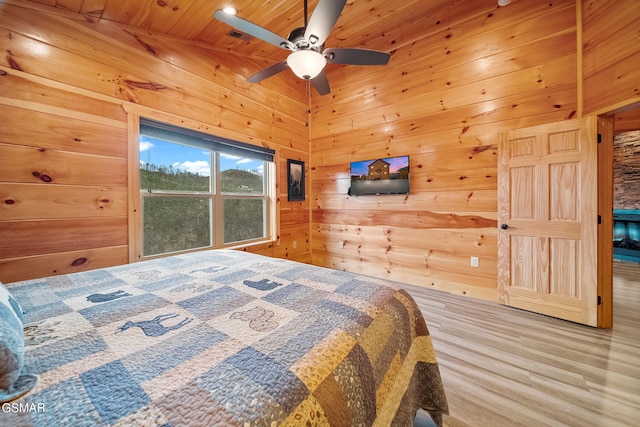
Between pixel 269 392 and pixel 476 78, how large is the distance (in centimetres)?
354

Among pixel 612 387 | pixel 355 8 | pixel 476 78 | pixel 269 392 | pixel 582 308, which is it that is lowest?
pixel 612 387

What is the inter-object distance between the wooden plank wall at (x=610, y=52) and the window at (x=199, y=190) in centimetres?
348

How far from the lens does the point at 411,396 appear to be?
3.46ft

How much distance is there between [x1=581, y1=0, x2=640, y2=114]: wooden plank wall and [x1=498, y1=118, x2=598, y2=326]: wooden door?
0.25 metres

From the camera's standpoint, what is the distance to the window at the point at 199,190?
2420 millimetres

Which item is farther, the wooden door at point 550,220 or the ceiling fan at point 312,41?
the wooden door at point 550,220

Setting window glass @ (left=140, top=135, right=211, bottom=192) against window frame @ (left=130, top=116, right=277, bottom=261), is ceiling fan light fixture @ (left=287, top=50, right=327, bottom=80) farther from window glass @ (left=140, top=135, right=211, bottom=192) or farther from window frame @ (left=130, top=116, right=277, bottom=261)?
window glass @ (left=140, top=135, right=211, bottom=192)

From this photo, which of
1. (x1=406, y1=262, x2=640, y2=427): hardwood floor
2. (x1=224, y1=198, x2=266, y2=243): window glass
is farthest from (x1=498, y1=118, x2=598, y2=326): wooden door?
(x1=224, y1=198, x2=266, y2=243): window glass

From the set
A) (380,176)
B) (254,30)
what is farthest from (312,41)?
(380,176)

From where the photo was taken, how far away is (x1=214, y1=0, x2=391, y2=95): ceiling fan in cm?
143

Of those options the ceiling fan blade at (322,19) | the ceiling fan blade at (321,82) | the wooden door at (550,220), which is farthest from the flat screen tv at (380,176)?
the ceiling fan blade at (322,19)

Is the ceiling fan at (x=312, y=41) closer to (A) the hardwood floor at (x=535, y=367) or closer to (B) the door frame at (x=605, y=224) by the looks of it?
(B) the door frame at (x=605, y=224)

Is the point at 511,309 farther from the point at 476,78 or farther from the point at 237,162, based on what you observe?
the point at 237,162

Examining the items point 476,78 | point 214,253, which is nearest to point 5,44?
point 214,253
